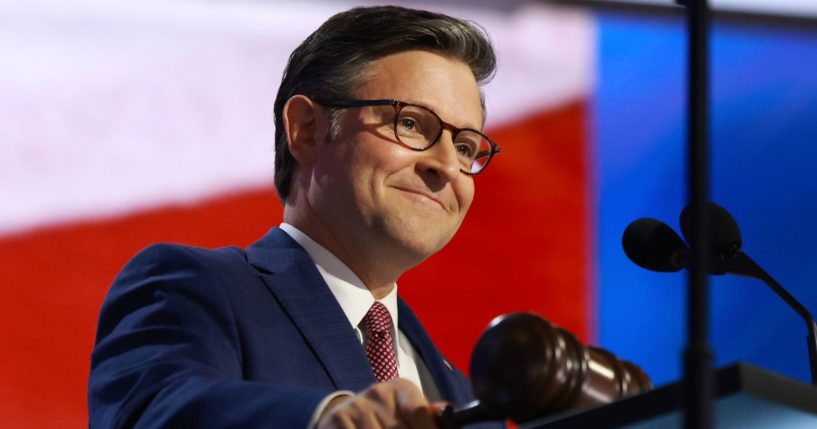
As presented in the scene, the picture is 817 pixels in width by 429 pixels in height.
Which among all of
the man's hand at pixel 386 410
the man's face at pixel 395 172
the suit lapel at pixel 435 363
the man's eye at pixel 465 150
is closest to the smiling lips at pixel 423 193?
the man's face at pixel 395 172

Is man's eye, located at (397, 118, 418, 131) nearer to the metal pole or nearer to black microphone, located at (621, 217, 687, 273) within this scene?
black microphone, located at (621, 217, 687, 273)

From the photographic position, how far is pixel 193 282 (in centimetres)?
165

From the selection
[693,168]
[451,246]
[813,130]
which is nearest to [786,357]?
[813,130]

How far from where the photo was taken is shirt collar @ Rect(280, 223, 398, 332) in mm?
1903

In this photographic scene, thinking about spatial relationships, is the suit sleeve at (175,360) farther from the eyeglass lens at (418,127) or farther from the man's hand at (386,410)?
the eyeglass lens at (418,127)

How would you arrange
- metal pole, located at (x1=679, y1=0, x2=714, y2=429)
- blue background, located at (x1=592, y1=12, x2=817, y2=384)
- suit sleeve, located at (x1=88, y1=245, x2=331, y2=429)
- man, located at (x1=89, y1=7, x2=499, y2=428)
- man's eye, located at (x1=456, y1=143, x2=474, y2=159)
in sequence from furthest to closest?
1. blue background, located at (x1=592, y1=12, x2=817, y2=384)
2. man's eye, located at (x1=456, y1=143, x2=474, y2=159)
3. man, located at (x1=89, y1=7, x2=499, y2=428)
4. suit sleeve, located at (x1=88, y1=245, x2=331, y2=429)
5. metal pole, located at (x1=679, y1=0, x2=714, y2=429)

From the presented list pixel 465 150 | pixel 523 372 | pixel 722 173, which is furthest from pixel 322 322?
pixel 722 173

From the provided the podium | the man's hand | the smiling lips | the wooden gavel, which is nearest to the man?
the smiling lips

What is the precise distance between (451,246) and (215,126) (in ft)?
2.48

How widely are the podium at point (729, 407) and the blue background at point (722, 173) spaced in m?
2.26

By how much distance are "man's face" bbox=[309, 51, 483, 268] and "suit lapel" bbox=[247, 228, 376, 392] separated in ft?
0.34

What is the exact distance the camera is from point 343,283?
1.94m

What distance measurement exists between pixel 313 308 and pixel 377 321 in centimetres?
14

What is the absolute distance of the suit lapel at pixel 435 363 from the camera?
2.00m
